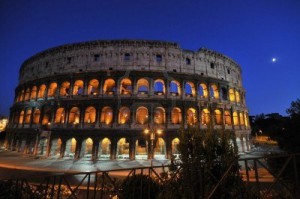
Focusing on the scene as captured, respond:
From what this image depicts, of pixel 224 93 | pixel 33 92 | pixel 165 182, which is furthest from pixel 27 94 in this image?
pixel 224 93

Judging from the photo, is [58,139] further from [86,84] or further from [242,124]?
[242,124]

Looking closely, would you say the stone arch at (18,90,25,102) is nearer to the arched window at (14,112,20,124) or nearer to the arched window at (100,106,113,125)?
the arched window at (14,112,20,124)

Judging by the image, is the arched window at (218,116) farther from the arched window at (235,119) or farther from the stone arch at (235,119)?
the arched window at (235,119)

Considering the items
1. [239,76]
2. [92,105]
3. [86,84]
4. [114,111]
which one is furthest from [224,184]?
[239,76]

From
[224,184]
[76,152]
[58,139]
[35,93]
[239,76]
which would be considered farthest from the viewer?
[239,76]

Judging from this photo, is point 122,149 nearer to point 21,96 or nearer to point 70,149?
point 70,149
